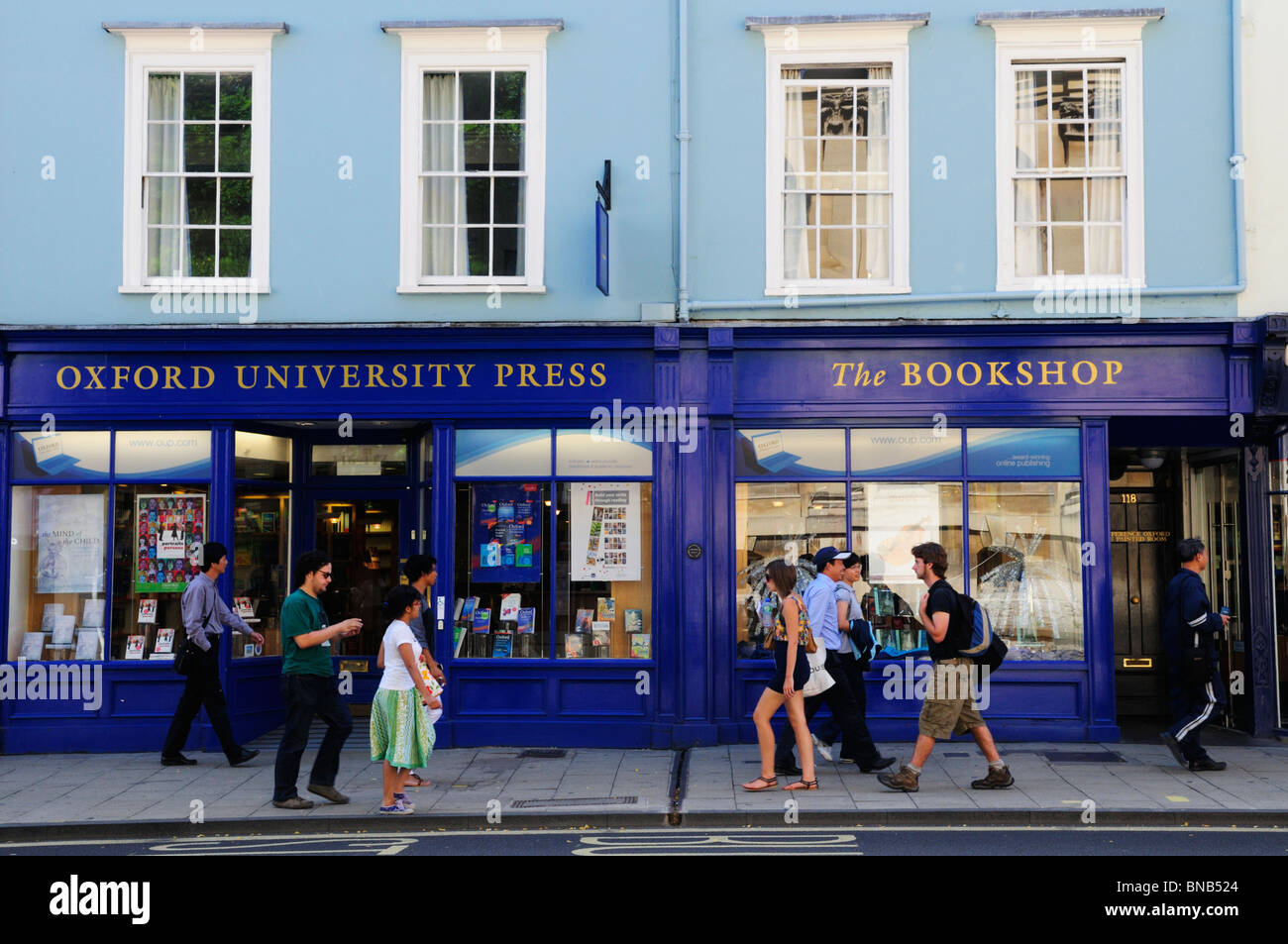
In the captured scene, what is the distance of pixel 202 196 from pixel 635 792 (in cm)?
757

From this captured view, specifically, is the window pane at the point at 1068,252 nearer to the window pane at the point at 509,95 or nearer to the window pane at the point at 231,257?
the window pane at the point at 509,95

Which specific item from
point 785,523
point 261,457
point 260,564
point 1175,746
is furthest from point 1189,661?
point 261,457

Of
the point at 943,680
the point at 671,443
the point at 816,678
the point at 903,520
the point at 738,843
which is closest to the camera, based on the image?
the point at 738,843

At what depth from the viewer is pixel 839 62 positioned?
12070 mm

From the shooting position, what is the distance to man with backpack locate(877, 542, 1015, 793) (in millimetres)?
9227

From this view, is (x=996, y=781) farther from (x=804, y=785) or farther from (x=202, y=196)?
(x=202, y=196)

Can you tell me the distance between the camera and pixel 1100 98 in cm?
1211

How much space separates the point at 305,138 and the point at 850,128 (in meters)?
5.54

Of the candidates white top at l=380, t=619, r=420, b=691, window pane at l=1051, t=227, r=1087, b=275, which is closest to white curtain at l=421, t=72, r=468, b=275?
white top at l=380, t=619, r=420, b=691

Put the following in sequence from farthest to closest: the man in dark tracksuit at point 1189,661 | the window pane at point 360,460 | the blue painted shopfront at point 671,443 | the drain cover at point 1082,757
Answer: the window pane at point 360,460
the blue painted shopfront at point 671,443
the drain cover at point 1082,757
the man in dark tracksuit at point 1189,661

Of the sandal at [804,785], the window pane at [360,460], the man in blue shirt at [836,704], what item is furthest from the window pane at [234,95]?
the sandal at [804,785]

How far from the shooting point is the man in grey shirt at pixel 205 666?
11031 mm

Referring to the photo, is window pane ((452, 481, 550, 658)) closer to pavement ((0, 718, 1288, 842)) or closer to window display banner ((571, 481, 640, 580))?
window display banner ((571, 481, 640, 580))

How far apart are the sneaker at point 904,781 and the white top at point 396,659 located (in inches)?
150
